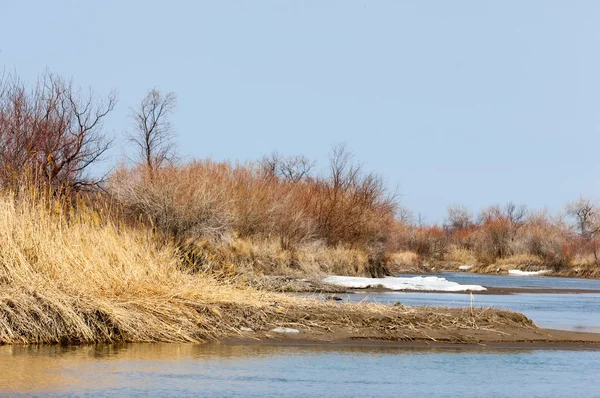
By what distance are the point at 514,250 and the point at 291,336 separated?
64.5 meters

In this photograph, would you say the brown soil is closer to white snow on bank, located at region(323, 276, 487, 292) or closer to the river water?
the river water

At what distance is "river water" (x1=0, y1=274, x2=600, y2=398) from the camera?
9.28m

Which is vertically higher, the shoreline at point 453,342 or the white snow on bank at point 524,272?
the white snow on bank at point 524,272

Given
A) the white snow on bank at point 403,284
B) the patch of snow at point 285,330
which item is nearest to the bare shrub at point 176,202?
→ the white snow on bank at point 403,284

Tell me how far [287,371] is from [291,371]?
0.16 feet

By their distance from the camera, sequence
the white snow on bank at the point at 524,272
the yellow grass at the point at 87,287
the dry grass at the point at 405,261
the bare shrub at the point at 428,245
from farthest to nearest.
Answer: the bare shrub at the point at 428,245, the dry grass at the point at 405,261, the white snow on bank at the point at 524,272, the yellow grass at the point at 87,287

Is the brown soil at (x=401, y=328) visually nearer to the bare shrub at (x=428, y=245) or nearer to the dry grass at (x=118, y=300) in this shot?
the dry grass at (x=118, y=300)

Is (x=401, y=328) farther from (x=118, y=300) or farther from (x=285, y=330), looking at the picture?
(x=118, y=300)

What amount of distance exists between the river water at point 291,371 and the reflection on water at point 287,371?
0.01 meters

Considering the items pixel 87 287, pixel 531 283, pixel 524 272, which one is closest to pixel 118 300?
pixel 87 287

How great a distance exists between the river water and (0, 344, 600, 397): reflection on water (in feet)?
0.04

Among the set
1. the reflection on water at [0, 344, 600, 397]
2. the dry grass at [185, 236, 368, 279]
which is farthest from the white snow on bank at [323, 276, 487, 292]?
the reflection on water at [0, 344, 600, 397]

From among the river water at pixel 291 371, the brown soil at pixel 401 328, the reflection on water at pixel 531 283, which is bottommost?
the river water at pixel 291 371

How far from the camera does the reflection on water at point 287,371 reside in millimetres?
9305
